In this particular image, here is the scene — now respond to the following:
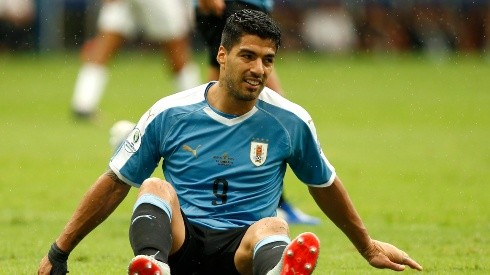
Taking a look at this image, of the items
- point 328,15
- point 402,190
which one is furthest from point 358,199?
point 328,15

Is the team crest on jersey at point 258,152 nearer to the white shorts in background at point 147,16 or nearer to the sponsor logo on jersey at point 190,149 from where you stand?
the sponsor logo on jersey at point 190,149

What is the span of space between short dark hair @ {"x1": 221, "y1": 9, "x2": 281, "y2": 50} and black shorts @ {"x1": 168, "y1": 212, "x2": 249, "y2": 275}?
2.84 feet

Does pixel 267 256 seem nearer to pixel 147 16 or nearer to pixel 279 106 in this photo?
pixel 279 106

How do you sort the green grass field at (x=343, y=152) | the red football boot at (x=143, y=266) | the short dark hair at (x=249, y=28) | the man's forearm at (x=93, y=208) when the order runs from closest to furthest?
the red football boot at (x=143, y=266), the short dark hair at (x=249, y=28), the man's forearm at (x=93, y=208), the green grass field at (x=343, y=152)

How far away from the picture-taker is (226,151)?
5664mm

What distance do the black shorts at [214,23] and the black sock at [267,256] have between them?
2987 mm

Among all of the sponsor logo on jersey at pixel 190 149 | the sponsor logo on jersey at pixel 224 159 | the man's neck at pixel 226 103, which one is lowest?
the sponsor logo on jersey at pixel 224 159

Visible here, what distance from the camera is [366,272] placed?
6.53 m

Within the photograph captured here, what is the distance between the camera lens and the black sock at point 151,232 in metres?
5.11

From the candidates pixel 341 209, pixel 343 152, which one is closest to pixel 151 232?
pixel 341 209

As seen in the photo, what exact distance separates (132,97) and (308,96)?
2.93m

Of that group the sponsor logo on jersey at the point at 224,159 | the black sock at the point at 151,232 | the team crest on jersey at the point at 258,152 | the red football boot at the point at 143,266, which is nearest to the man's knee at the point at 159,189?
the black sock at the point at 151,232

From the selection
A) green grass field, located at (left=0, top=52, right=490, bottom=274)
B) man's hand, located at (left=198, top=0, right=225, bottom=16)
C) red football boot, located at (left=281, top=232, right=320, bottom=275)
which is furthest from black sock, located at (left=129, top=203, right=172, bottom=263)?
man's hand, located at (left=198, top=0, right=225, bottom=16)

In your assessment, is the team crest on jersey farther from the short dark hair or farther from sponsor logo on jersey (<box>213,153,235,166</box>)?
the short dark hair
